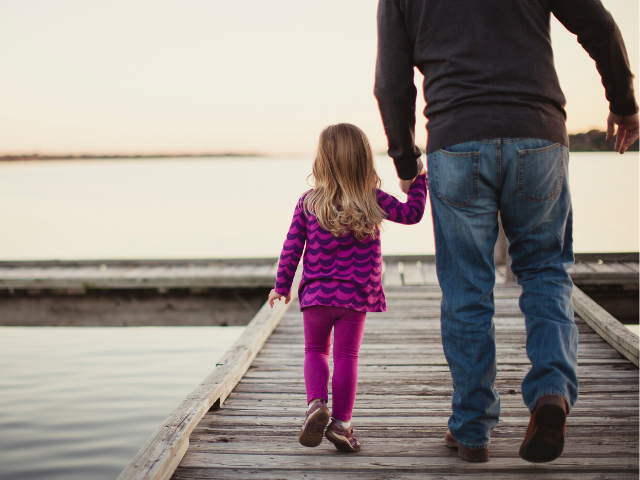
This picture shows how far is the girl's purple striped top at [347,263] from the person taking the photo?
1.93 m

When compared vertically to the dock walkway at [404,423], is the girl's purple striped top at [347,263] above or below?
above

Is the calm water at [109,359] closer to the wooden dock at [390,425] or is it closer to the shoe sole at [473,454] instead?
the wooden dock at [390,425]

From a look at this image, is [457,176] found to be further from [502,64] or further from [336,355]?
[336,355]

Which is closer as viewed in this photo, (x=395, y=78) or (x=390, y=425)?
(x=395, y=78)

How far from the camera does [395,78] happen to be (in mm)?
1731

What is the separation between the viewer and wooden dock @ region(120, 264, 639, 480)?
1725 millimetres

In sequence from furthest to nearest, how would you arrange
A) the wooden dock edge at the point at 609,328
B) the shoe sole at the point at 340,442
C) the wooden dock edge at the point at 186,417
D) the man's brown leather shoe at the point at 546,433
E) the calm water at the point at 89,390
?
the calm water at the point at 89,390
the wooden dock edge at the point at 609,328
the shoe sole at the point at 340,442
the wooden dock edge at the point at 186,417
the man's brown leather shoe at the point at 546,433

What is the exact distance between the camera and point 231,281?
594 centimetres

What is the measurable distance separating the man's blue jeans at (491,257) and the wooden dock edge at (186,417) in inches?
36.8

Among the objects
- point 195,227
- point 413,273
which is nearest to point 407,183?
point 413,273

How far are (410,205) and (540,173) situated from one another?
53 cm

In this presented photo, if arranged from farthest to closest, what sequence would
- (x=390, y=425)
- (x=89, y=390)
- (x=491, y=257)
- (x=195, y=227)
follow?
(x=195, y=227), (x=89, y=390), (x=390, y=425), (x=491, y=257)

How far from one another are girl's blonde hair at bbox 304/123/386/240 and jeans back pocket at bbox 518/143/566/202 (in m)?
0.55

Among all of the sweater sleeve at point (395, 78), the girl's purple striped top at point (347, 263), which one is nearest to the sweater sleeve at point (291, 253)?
the girl's purple striped top at point (347, 263)
